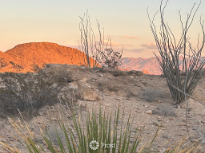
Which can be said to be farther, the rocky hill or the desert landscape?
the rocky hill

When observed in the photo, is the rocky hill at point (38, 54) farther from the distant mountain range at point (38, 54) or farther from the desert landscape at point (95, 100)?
the desert landscape at point (95, 100)

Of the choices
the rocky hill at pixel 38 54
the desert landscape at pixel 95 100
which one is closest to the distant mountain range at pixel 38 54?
the rocky hill at pixel 38 54

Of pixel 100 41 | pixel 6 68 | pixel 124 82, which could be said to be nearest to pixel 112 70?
pixel 124 82

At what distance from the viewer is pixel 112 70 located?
12.0 metres

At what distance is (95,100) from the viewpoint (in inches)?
303

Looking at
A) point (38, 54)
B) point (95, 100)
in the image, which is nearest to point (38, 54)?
point (38, 54)

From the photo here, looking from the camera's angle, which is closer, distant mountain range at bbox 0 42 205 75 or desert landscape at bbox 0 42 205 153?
desert landscape at bbox 0 42 205 153

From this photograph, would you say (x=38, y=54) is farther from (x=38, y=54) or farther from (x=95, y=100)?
(x=95, y=100)

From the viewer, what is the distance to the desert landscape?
196 inches

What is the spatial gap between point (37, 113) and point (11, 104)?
73 centimetres

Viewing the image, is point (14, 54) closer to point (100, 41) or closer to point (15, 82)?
point (100, 41)

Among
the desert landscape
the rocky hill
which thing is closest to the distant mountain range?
the rocky hill

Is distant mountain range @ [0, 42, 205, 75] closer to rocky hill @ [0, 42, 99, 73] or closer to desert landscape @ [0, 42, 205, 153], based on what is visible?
rocky hill @ [0, 42, 99, 73]

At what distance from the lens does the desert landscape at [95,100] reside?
4.99 metres
